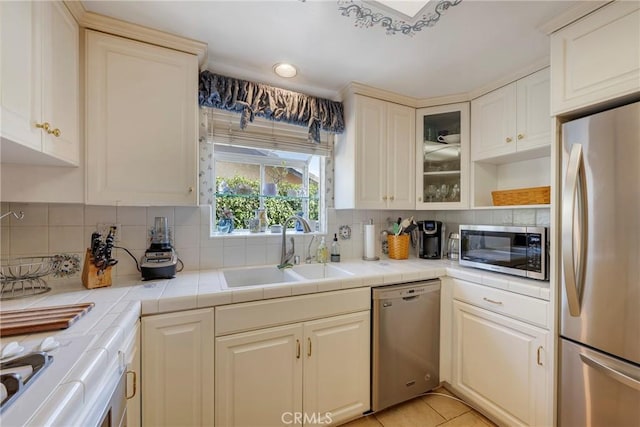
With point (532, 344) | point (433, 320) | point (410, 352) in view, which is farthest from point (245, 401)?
point (532, 344)

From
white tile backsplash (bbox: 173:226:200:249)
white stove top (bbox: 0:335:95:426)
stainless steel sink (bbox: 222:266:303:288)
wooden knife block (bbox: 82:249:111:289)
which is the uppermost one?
white tile backsplash (bbox: 173:226:200:249)

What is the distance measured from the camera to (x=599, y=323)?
1.15m

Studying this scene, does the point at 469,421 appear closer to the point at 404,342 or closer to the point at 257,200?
the point at 404,342

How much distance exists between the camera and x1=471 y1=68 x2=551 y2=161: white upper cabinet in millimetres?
1634

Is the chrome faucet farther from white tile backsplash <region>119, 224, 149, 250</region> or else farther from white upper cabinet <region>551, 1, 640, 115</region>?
white upper cabinet <region>551, 1, 640, 115</region>

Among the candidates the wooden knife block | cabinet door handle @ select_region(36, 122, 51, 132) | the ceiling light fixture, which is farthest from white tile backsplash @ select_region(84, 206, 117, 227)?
the ceiling light fixture

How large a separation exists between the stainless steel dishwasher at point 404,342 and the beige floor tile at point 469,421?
0.70 feet

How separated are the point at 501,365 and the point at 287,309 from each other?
1.32 meters

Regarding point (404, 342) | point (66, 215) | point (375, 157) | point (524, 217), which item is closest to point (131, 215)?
point (66, 215)

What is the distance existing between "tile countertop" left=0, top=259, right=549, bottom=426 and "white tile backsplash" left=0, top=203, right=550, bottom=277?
176mm

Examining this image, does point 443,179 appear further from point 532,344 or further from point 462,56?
point 532,344

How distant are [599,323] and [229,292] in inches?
65.3

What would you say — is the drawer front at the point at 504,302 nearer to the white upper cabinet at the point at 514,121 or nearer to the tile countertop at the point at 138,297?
the tile countertop at the point at 138,297

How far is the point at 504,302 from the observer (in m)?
1.56
